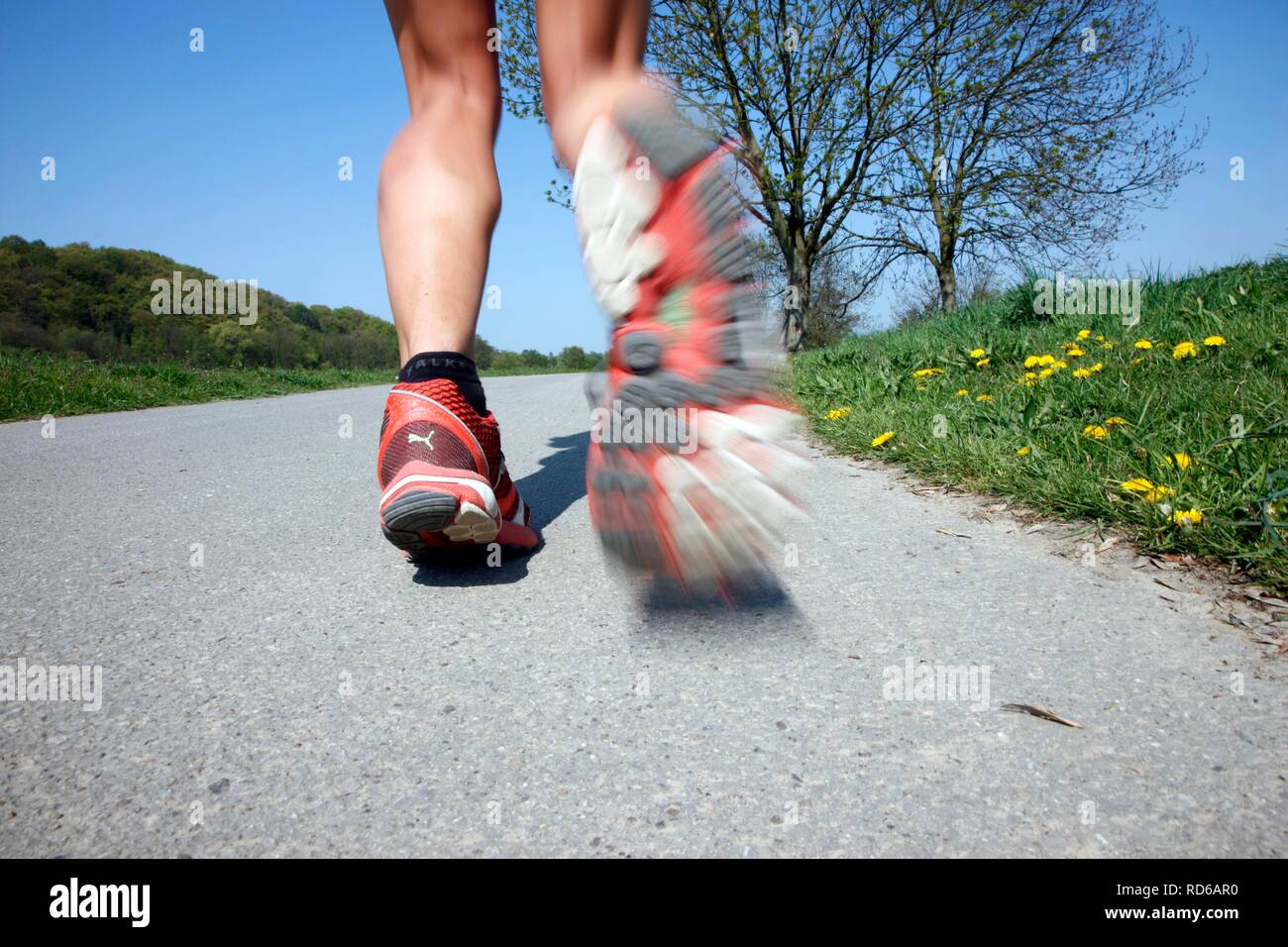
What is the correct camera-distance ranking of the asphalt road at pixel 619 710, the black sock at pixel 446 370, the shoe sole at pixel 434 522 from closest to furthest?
the asphalt road at pixel 619 710 < the shoe sole at pixel 434 522 < the black sock at pixel 446 370

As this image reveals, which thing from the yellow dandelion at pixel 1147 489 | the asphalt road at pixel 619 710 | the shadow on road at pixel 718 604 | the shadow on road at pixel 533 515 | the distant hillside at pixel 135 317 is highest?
the distant hillside at pixel 135 317

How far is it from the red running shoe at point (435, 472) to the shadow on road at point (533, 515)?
0.10m

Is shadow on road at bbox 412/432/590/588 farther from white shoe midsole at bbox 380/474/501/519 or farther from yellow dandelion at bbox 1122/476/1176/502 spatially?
yellow dandelion at bbox 1122/476/1176/502

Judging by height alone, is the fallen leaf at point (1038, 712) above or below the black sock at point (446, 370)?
below

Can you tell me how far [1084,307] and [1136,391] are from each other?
8.12 ft

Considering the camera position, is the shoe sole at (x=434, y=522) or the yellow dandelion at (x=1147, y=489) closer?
the shoe sole at (x=434, y=522)

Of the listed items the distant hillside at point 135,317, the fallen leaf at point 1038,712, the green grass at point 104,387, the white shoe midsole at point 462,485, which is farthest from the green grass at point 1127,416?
the distant hillside at point 135,317

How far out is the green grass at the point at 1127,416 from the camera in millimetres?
1475

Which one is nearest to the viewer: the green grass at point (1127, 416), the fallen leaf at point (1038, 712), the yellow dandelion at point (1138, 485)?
the fallen leaf at point (1038, 712)

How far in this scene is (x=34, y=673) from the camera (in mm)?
1041

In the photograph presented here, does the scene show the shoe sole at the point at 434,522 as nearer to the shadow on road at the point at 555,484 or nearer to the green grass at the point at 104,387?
the shadow on road at the point at 555,484

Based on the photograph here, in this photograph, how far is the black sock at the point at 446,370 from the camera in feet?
4.47

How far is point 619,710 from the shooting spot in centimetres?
94
